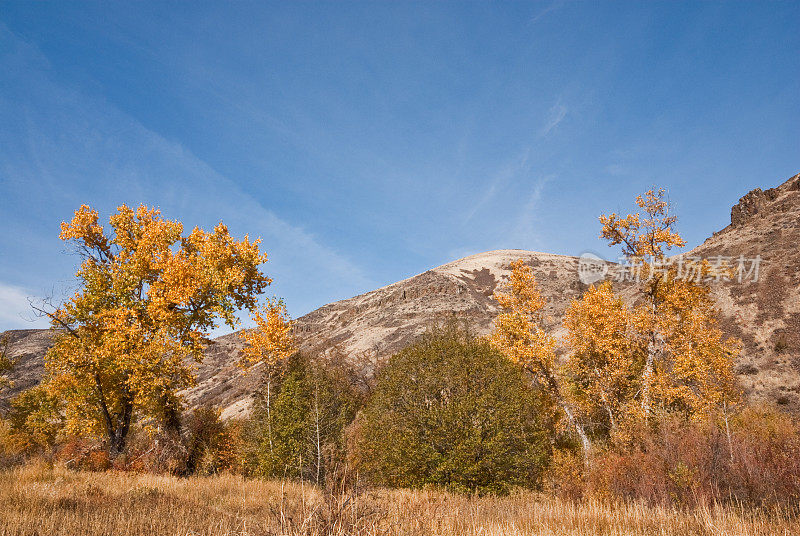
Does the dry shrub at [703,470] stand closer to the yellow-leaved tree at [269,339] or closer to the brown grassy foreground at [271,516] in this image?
the brown grassy foreground at [271,516]

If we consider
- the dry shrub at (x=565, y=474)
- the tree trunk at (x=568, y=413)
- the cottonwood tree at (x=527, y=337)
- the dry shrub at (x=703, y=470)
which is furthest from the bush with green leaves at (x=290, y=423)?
the dry shrub at (x=703, y=470)

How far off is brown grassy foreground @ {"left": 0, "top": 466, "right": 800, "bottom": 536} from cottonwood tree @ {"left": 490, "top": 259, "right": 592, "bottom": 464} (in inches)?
377

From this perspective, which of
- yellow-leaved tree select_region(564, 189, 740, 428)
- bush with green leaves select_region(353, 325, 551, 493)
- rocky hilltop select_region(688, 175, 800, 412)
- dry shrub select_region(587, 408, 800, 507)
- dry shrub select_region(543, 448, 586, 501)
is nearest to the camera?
dry shrub select_region(587, 408, 800, 507)

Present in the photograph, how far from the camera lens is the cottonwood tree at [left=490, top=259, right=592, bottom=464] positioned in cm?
1889

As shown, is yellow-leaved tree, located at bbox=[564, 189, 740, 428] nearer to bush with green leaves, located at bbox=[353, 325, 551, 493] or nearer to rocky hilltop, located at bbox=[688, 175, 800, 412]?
bush with green leaves, located at bbox=[353, 325, 551, 493]

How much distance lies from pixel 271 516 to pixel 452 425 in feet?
30.3

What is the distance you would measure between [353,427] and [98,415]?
14811 mm

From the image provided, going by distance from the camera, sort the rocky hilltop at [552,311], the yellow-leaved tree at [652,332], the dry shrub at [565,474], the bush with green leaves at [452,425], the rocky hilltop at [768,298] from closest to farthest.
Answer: the bush with green leaves at [452,425]
the dry shrub at [565,474]
the yellow-leaved tree at [652,332]
the rocky hilltop at [768,298]
the rocky hilltop at [552,311]

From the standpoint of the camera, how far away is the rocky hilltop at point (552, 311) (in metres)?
39.7

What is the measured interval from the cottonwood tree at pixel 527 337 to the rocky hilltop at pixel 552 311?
243 inches

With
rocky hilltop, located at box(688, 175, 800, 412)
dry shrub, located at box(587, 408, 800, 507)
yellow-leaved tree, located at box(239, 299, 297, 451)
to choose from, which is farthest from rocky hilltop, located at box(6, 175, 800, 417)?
dry shrub, located at box(587, 408, 800, 507)

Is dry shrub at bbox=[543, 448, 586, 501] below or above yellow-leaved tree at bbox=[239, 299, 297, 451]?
below

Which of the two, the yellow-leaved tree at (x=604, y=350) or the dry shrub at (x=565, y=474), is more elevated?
the yellow-leaved tree at (x=604, y=350)

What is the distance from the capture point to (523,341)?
1969 cm
